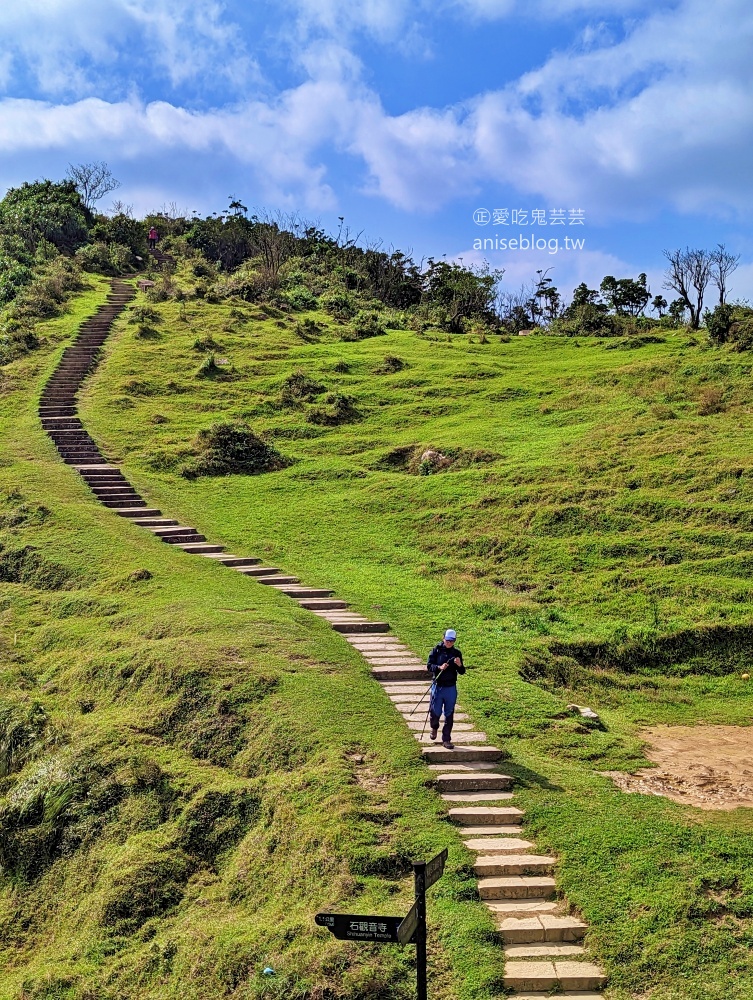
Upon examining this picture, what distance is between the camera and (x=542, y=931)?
8859mm

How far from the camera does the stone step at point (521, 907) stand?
9164mm

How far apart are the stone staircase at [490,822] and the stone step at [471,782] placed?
1 cm

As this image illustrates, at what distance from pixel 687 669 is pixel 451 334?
39206 mm

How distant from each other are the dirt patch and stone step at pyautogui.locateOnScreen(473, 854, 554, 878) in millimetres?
2304

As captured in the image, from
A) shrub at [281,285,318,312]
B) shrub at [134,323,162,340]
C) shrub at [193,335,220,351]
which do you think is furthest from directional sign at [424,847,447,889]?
shrub at [281,285,318,312]

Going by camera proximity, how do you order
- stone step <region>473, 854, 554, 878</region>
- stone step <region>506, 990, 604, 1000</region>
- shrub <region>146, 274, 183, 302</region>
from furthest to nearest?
shrub <region>146, 274, 183, 302</region> → stone step <region>473, 854, 554, 878</region> → stone step <region>506, 990, 604, 1000</region>

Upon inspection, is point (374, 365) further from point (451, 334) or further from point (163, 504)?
point (163, 504)

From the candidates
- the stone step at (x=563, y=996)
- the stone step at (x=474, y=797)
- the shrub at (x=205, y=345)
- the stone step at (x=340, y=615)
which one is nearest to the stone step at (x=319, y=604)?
the stone step at (x=340, y=615)

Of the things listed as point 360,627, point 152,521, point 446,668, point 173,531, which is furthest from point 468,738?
point 152,521

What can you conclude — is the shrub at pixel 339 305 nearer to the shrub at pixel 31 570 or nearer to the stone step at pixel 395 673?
the shrub at pixel 31 570

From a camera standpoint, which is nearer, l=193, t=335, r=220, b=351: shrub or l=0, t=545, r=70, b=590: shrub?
l=0, t=545, r=70, b=590: shrub

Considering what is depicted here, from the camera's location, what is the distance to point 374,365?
42219mm

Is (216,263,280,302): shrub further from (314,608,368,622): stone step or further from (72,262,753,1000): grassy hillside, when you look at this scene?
(314,608,368,622): stone step

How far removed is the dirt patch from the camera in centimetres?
1168
